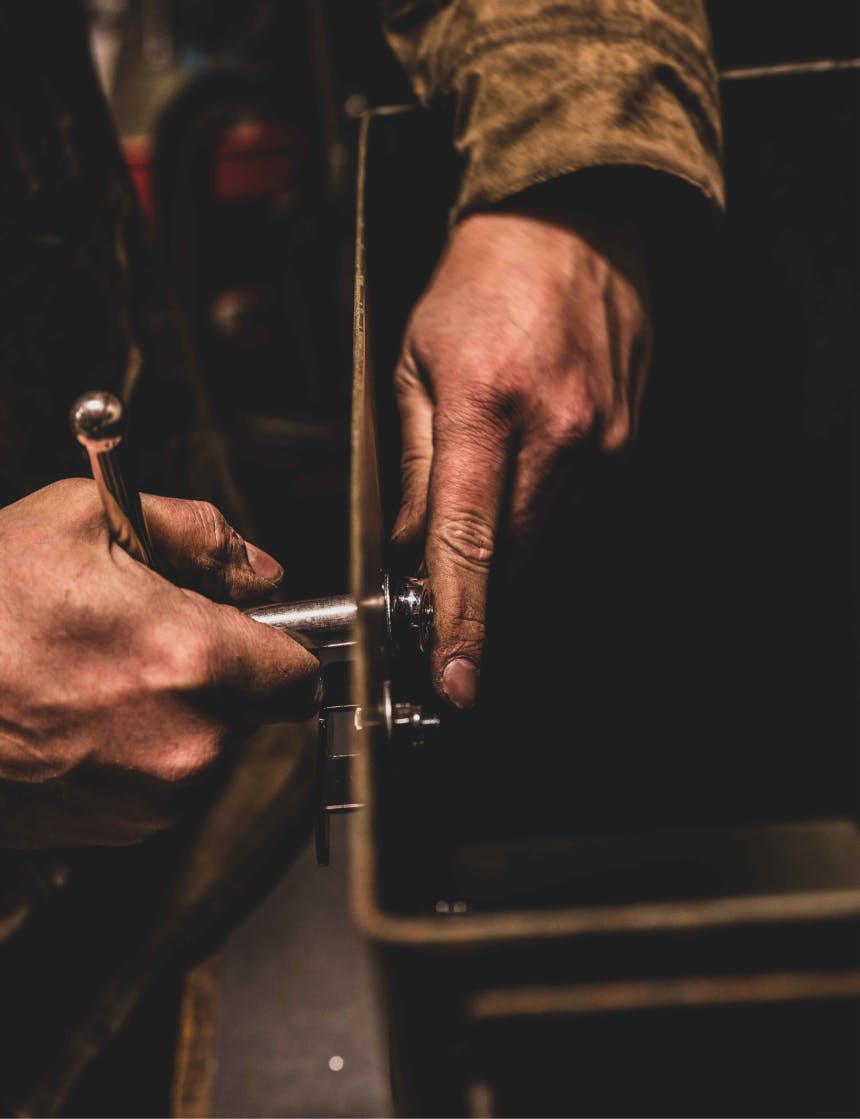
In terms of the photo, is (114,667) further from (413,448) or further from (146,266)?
(146,266)

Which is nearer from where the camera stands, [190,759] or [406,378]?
[190,759]

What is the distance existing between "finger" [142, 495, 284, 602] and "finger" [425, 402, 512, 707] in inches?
4.2

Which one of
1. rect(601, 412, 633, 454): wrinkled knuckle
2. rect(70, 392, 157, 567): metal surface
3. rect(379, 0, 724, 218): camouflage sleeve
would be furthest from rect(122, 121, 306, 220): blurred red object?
rect(70, 392, 157, 567): metal surface

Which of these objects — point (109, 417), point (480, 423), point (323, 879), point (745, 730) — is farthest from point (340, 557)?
point (109, 417)

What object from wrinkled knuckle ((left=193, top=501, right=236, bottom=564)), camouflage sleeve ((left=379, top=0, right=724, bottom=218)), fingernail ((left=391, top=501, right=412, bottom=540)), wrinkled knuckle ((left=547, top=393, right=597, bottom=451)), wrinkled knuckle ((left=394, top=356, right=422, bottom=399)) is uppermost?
camouflage sleeve ((left=379, top=0, right=724, bottom=218))

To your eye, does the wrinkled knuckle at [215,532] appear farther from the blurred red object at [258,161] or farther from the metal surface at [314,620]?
the blurred red object at [258,161]

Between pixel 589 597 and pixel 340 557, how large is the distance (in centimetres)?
61

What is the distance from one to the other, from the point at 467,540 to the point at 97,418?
210 mm

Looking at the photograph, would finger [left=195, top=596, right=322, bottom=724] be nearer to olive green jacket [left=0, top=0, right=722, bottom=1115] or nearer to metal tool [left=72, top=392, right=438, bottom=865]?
metal tool [left=72, top=392, right=438, bottom=865]

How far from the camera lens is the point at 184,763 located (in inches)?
14.4

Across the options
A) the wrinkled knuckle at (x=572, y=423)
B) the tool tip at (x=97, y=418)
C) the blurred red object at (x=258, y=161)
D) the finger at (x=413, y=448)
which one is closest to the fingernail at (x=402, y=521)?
the finger at (x=413, y=448)

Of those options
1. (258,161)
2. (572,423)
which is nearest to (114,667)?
(572,423)

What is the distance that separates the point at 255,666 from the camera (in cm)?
36

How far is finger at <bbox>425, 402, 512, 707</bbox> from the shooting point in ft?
1.38
